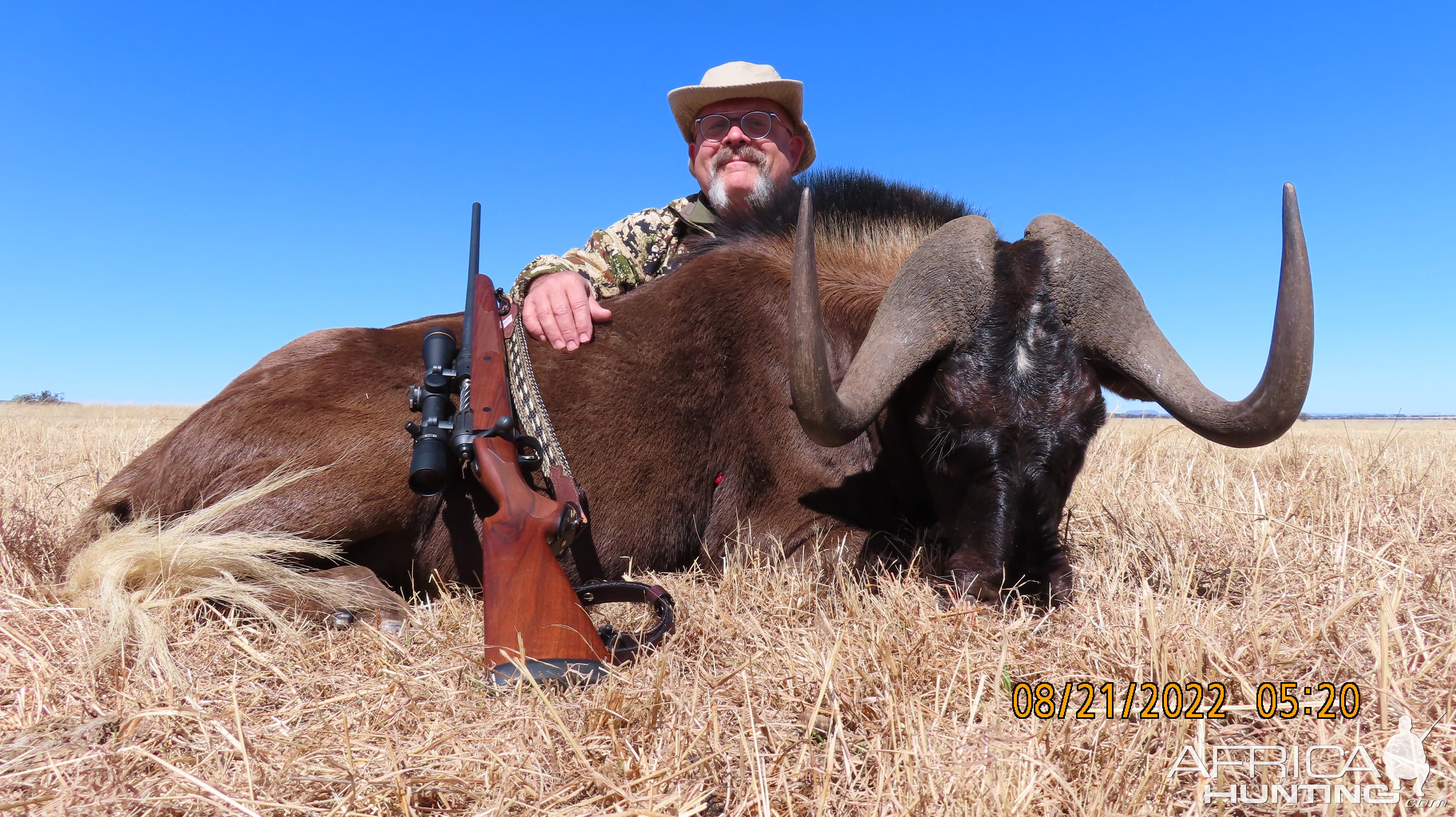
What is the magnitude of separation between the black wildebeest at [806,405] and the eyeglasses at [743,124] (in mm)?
1314

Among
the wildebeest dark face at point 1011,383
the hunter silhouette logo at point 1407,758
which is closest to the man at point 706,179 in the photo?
the wildebeest dark face at point 1011,383

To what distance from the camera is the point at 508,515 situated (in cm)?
255

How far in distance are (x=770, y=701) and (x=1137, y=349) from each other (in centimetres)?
193

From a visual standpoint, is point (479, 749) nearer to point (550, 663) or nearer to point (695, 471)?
point (550, 663)

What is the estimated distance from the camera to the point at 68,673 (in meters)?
2.28

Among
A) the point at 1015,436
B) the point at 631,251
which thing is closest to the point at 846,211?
the point at 631,251

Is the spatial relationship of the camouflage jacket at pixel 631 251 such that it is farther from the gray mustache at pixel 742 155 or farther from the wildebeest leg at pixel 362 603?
the wildebeest leg at pixel 362 603

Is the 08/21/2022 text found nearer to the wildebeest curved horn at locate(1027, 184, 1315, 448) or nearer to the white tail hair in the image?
the wildebeest curved horn at locate(1027, 184, 1315, 448)

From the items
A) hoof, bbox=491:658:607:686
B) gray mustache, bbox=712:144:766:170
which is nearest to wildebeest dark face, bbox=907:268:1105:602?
hoof, bbox=491:658:607:686

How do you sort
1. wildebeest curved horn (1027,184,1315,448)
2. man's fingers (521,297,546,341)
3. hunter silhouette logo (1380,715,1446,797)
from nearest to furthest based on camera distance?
hunter silhouette logo (1380,715,1446,797) < wildebeest curved horn (1027,184,1315,448) < man's fingers (521,297,546,341)

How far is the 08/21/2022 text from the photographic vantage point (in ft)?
6.05

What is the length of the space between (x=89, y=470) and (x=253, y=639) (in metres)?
4.32

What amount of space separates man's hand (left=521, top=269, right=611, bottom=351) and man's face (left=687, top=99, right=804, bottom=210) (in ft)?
5.59

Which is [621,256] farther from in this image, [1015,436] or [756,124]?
[1015,436]
